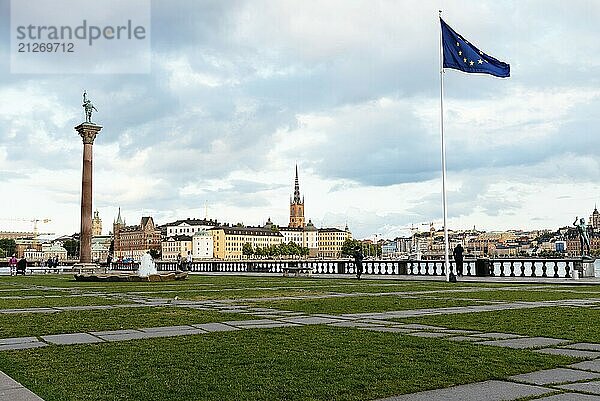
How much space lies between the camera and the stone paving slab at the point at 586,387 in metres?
6.86

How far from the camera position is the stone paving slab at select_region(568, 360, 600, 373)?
26.6ft

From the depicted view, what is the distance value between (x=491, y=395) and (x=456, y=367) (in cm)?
147

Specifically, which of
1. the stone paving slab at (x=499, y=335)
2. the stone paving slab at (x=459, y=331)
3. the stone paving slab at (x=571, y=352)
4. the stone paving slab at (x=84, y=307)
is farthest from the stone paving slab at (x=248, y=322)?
the stone paving slab at (x=571, y=352)

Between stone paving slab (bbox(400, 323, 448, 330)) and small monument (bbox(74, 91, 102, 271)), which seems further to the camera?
small monument (bbox(74, 91, 102, 271))

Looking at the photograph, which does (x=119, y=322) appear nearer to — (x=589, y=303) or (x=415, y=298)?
(x=415, y=298)

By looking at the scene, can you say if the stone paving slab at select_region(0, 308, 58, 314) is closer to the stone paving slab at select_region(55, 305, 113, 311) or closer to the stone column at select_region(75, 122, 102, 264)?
the stone paving slab at select_region(55, 305, 113, 311)

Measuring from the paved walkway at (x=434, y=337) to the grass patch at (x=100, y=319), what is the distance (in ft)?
1.95

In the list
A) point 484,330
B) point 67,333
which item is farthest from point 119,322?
point 484,330

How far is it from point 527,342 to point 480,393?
393 centimetres

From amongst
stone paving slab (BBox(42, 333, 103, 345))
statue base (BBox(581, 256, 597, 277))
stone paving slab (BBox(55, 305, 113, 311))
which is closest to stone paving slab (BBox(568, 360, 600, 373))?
Result: stone paving slab (BBox(42, 333, 103, 345))

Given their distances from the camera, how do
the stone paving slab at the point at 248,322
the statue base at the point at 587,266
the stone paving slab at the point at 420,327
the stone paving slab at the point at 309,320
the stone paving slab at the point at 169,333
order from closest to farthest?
1. the stone paving slab at the point at 169,333
2. the stone paving slab at the point at 420,327
3. the stone paving slab at the point at 248,322
4. the stone paving slab at the point at 309,320
5. the statue base at the point at 587,266

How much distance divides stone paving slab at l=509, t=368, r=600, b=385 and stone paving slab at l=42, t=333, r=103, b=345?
6518 millimetres

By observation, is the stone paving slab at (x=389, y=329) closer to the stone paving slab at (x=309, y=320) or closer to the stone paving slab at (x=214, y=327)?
the stone paving slab at (x=309, y=320)

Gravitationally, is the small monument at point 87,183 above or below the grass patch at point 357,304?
above
